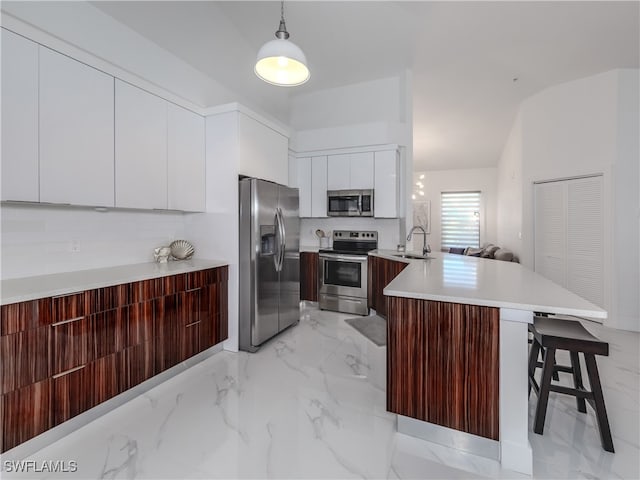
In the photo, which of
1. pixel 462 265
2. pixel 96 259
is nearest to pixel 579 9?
pixel 462 265

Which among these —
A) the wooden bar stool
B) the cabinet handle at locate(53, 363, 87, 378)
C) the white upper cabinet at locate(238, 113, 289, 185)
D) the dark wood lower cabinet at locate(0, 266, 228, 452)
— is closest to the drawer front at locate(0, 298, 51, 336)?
the dark wood lower cabinet at locate(0, 266, 228, 452)

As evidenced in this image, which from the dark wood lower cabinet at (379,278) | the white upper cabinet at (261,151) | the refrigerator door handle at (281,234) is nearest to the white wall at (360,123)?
the dark wood lower cabinet at (379,278)

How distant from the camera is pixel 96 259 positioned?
92.2 inches

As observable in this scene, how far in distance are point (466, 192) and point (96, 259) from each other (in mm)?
8610

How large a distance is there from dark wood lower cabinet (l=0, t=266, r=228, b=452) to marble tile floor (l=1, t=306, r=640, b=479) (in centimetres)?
19

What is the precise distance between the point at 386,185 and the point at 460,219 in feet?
17.9

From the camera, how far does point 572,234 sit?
4.08m

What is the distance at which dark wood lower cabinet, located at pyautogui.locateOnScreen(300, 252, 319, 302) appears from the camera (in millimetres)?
4288

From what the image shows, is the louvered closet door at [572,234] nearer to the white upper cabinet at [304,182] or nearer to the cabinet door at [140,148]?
the white upper cabinet at [304,182]

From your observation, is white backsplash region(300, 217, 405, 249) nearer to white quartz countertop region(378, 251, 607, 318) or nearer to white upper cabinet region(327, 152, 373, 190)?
white upper cabinet region(327, 152, 373, 190)

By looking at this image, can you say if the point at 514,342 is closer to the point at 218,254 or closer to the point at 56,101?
the point at 218,254

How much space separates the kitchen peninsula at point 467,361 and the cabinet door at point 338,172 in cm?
266

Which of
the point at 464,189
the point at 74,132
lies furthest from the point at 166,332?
the point at 464,189

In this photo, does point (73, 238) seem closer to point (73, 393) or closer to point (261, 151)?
point (73, 393)
